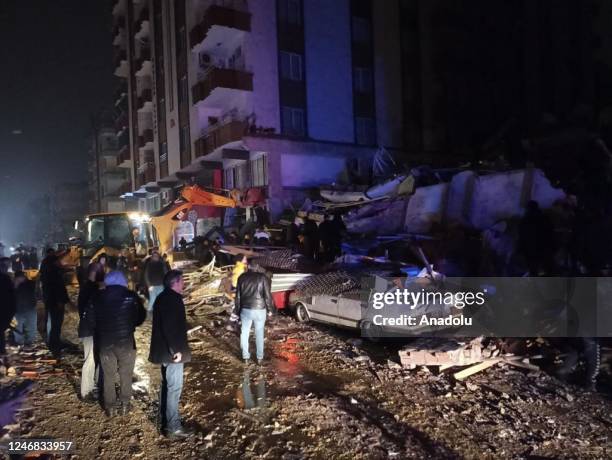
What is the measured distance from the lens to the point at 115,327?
16.3 feet

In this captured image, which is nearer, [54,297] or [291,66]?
[54,297]

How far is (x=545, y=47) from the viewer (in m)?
25.9

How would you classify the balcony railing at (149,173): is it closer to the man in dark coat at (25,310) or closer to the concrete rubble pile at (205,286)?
the concrete rubble pile at (205,286)

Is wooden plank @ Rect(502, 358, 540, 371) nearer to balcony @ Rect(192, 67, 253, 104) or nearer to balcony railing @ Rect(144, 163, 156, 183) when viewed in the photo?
balcony @ Rect(192, 67, 253, 104)

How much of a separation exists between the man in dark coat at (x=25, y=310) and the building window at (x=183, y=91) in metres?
23.5

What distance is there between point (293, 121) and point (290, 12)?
6.24 meters

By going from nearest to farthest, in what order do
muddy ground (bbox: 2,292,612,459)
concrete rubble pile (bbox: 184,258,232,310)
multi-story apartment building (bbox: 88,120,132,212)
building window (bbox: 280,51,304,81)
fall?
muddy ground (bbox: 2,292,612,459)
concrete rubble pile (bbox: 184,258,232,310)
building window (bbox: 280,51,304,81)
multi-story apartment building (bbox: 88,120,132,212)

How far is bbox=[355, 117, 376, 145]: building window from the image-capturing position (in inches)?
1040

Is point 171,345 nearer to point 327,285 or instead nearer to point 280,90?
point 327,285

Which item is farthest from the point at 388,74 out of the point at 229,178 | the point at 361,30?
the point at 229,178

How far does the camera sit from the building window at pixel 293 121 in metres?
24.2

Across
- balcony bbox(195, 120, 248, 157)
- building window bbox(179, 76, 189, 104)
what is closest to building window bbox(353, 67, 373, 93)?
balcony bbox(195, 120, 248, 157)

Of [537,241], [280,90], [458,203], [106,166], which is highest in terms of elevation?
[106,166]

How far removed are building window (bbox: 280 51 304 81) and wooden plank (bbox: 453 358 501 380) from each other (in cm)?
2120
